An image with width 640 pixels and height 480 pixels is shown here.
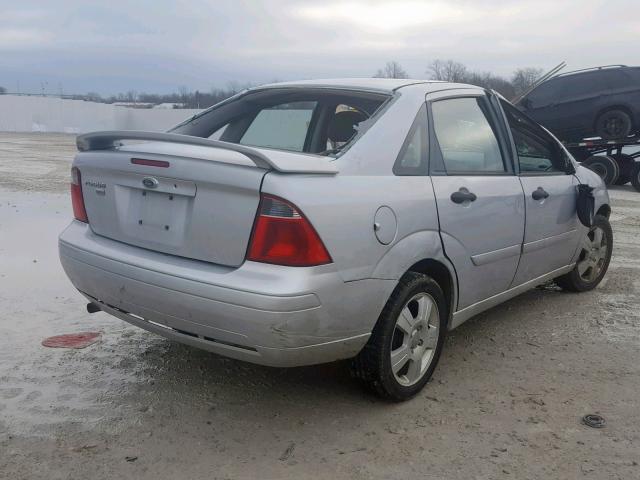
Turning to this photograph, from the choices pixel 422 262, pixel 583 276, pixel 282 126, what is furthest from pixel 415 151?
pixel 583 276

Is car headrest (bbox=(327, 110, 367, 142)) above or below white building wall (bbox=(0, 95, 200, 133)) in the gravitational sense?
above

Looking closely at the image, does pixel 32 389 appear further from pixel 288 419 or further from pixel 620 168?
pixel 620 168

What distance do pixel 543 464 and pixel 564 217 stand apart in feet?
7.35

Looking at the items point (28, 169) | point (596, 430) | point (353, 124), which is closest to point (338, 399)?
point (596, 430)

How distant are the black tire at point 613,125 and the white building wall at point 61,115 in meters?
29.2

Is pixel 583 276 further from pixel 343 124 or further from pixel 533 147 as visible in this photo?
pixel 343 124

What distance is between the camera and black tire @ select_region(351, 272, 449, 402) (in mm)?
Result: 3006

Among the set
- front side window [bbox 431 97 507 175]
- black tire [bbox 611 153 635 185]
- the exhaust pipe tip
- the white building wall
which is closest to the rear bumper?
the exhaust pipe tip

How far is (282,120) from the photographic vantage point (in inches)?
158

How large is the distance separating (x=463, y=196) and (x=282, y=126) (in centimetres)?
130

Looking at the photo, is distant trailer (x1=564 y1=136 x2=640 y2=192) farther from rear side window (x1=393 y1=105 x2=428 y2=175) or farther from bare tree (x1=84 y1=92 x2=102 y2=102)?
bare tree (x1=84 y1=92 x2=102 y2=102)

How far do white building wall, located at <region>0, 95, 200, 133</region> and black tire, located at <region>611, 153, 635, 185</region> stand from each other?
29371 millimetres

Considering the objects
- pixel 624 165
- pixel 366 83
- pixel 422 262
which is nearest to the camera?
pixel 422 262

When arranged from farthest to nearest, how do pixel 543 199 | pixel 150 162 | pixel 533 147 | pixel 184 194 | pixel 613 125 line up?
pixel 613 125, pixel 533 147, pixel 543 199, pixel 150 162, pixel 184 194
